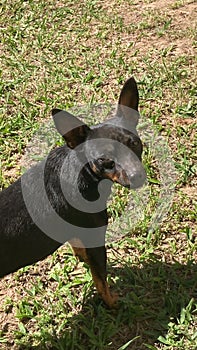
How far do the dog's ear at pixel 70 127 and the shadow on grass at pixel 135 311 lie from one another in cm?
132

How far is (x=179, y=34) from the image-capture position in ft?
22.8

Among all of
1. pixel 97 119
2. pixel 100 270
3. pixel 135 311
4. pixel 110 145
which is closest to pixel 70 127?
pixel 110 145

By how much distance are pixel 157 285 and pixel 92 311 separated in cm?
53

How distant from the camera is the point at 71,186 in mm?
3750

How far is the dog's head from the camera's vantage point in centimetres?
351

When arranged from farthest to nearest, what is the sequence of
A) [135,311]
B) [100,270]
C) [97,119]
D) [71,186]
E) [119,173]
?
[97,119] → [135,311] → [100,270] → [71,186] → [119,173]

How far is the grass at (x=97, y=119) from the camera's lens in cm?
422

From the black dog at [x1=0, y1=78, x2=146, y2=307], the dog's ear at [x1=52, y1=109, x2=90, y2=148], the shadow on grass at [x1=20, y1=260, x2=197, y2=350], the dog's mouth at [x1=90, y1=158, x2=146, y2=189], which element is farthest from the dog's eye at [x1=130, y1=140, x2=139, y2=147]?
the shadow on grass at [x1=20, y1=260, x2=197, y2=350]

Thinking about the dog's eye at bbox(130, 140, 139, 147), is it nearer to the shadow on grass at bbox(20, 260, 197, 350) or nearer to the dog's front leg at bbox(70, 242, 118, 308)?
the dog's front leg at bbox(70, 242, 118, 308)

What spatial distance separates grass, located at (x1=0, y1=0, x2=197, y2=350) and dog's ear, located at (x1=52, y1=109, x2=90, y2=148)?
4.32 ft

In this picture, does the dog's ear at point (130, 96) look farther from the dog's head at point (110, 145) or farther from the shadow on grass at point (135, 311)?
the shadow on grass at point (135, 311)

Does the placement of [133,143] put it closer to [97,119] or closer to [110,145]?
[110,145]

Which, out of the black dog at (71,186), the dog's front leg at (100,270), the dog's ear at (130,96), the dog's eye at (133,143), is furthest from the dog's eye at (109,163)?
the dog's front leg at (100,270)

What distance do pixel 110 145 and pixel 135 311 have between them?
1346 millimetres
